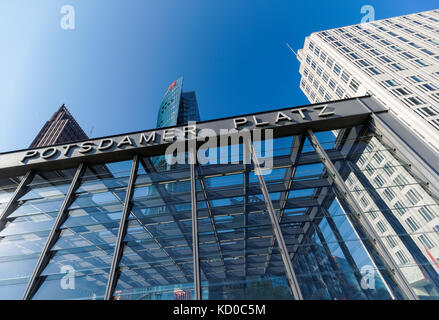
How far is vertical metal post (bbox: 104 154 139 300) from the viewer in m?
5.34

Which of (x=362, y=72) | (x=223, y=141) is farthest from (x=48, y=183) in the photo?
(x=362, y=72)

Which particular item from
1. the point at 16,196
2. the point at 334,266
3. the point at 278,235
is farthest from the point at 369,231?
the point at 16,196

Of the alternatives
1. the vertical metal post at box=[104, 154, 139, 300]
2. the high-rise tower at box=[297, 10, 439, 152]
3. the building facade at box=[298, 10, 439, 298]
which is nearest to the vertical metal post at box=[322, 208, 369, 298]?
the building facade at box=[298, 10, 439, 298]

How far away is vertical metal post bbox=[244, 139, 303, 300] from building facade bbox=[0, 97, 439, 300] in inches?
1.4

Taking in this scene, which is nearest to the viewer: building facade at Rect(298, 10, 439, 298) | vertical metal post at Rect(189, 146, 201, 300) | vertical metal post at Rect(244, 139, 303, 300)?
vertical metal post at Rect(244, 139, 303, 300)

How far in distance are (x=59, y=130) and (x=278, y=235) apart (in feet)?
437

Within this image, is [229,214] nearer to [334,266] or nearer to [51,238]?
[334,266]

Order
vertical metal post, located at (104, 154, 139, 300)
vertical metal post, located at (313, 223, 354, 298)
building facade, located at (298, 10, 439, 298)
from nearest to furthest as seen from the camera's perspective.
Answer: vertical metal post, located at (313, 223, 354, 298) < vertical metal post, located at (104, 154, 139, 300) < building facade, located at (298, 10, 439, 298)

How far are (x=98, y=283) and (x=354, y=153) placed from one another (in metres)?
9.84

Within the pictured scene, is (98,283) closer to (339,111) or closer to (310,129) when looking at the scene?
(310,129)

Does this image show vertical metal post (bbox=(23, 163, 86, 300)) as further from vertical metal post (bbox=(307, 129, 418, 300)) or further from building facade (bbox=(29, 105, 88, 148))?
building facade (bbox=(29, 105, 88, 148))

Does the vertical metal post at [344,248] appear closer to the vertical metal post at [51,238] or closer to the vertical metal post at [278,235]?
the vertical metal post at [278,235]

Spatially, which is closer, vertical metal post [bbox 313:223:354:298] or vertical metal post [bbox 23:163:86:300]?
vertical metal post [bbox 313:223:354:298]

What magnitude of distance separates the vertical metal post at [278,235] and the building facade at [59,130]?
118m
